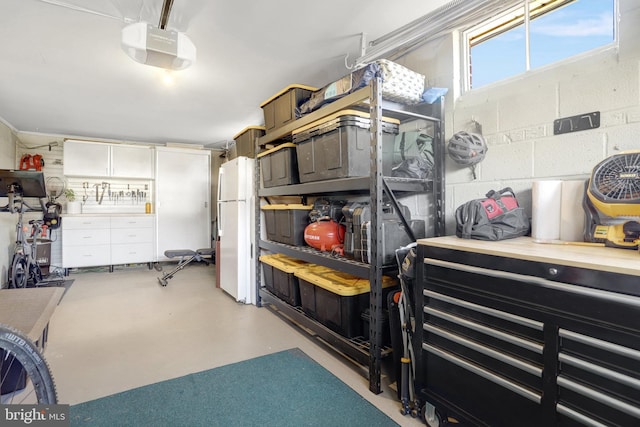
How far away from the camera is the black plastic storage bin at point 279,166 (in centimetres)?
305

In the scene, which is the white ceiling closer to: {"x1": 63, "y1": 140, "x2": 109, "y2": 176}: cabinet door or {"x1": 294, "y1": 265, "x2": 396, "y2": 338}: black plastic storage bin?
{"x1": 63, "y1": 140, "x2": 109, "y2": 176}: cabinet door

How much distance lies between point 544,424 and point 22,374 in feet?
6.32

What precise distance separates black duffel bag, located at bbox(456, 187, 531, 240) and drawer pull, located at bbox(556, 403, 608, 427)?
2.51 ft

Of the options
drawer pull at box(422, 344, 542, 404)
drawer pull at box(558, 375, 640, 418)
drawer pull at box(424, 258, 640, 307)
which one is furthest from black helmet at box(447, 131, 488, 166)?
drawer pull at box(558, 375, 640, 418)

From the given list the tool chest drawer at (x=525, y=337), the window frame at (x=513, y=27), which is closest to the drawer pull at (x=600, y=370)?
the tool chest drawer at (x=525, y=337)

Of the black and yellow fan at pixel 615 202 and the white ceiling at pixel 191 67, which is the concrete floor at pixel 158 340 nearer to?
the black and yellow fan at pixel 615 202

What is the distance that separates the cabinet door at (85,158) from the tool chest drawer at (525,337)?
6.52 metres

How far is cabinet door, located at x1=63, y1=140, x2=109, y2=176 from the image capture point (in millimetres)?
5804

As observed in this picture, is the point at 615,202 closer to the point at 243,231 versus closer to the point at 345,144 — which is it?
the point at 345,144

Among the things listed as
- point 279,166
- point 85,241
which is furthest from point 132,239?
point 279,166

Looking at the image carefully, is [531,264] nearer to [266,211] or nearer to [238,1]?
[238,1]

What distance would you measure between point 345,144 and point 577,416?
183 centimetres

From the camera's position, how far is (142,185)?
22.2ft

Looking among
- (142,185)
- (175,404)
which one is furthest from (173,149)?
(175,404)
